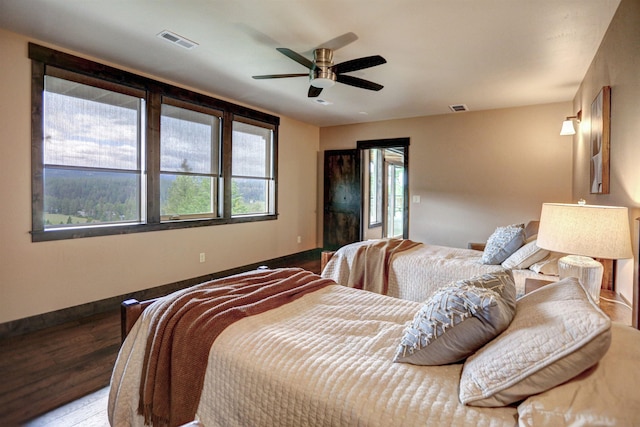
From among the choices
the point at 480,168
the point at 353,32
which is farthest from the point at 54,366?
the point at 480,168

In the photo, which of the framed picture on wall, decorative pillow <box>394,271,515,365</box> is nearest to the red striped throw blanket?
decorative pillow <box>394,271,515,365</box>

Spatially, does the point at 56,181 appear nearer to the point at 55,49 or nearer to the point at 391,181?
the point at 55,49

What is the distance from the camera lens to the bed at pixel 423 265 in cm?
271

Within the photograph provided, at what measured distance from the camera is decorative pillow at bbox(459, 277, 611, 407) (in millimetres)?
870

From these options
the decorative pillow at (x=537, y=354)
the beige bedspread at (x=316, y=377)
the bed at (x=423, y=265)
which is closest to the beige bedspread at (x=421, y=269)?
the bed at (x=423, y=265)

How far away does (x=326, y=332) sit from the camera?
1.50 meters

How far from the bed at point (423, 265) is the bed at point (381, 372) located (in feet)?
4.78

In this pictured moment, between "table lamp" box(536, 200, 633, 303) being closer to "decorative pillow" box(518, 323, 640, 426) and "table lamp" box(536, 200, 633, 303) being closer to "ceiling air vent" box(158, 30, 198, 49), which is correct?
"decorative pillow" box(518, 323, 640, 426)

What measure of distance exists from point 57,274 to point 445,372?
3484 mm

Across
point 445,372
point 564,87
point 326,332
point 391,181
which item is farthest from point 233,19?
point 391,181

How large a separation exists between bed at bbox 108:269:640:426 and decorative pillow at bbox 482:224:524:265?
1.68 metres

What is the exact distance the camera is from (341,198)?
638 centimetres

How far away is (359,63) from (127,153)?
2653 mm

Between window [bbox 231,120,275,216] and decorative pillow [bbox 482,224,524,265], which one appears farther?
window [bbox 231,120,275,216]
